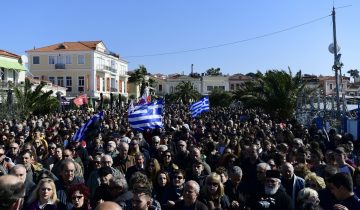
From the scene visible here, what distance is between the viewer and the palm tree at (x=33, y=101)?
28.5 meters

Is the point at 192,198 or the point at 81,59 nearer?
the point at 192,198

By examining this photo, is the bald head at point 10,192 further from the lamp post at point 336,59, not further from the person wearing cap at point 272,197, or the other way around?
the lamp post at point 336,59

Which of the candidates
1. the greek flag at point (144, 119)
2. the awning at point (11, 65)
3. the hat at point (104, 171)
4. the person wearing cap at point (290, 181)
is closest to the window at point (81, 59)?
the awning at point (11, 65)

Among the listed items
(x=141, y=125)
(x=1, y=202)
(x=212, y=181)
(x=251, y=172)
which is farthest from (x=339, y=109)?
(x=1, y=202)

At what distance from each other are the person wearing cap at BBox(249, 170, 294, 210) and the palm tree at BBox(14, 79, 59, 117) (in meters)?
24.7

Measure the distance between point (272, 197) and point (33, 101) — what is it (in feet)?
85.5

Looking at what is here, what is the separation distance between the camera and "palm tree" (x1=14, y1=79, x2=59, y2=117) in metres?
28.5

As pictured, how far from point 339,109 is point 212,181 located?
13.3 meters

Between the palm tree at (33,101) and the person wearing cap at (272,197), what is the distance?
81.1 ft

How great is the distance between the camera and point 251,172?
7.82 meters

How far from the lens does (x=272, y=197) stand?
18.7 ft

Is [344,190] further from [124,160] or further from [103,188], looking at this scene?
[124,160]

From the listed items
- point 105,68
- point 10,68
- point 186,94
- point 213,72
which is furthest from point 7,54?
point 213,72

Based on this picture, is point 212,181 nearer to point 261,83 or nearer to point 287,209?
point 287,209
